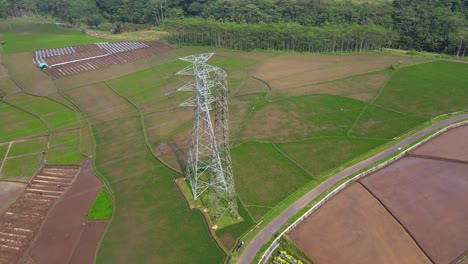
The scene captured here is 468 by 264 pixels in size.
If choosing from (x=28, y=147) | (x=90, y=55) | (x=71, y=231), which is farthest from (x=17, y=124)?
(x=90, y=55)

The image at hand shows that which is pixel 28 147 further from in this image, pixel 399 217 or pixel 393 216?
pixel 399 217

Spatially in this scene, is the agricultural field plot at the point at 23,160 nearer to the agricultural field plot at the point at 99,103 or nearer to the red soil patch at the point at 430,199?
the agricultural field plot at the point at 99,103

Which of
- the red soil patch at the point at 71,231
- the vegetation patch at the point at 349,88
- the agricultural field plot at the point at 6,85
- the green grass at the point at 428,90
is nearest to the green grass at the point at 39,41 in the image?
the agricultural field plot at the point at 6,85

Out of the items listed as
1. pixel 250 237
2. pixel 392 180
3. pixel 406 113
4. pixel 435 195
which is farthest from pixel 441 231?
pixel 406 113

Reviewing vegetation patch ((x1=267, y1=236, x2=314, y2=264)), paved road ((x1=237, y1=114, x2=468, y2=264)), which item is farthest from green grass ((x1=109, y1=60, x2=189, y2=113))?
vegetation patch ((x1=267, y1=236, x2=314, y2=264))

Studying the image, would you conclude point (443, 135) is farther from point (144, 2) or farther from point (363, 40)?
point (144, 2)

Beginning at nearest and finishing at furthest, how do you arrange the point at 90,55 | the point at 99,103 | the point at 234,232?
the point at 234,232, the point at 99,103, the point at 90,55

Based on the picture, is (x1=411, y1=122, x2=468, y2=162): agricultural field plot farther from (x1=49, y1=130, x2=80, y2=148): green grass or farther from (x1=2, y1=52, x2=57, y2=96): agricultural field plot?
(x1=2, y1=52, x2=57, y2=96): agricultural field plot
